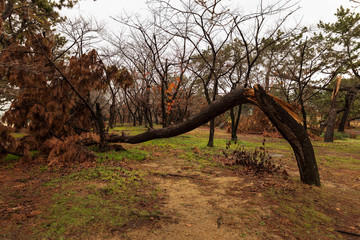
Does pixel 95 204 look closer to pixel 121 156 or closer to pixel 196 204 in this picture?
pixel 196 204

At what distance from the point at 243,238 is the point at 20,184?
446 cm

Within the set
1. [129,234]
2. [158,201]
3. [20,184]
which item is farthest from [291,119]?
[20,184]

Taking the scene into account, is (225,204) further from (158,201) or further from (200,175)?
(200,175)

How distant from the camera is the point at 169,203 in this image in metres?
3.32

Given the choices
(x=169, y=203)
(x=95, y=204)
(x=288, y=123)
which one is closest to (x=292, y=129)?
(x=288, y=123)

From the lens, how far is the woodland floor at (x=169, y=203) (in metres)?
2.48

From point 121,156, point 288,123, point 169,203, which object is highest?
point 288,123

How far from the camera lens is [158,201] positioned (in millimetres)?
3377

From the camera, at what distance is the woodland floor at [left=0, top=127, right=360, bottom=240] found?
248cm

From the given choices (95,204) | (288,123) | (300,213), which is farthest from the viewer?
(288,123)

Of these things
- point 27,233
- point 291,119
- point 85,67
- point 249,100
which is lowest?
point 27,233

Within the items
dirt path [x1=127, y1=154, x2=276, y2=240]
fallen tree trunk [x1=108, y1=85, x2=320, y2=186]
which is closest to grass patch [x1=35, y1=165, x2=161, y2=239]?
dirt path [x1=127, y1=154, x2=276, y2=240]

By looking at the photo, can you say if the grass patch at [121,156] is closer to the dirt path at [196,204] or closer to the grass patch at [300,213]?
the dirt path at [196,204]

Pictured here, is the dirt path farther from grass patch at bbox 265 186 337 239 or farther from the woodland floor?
grass patch at bbox 265 186 337 239
